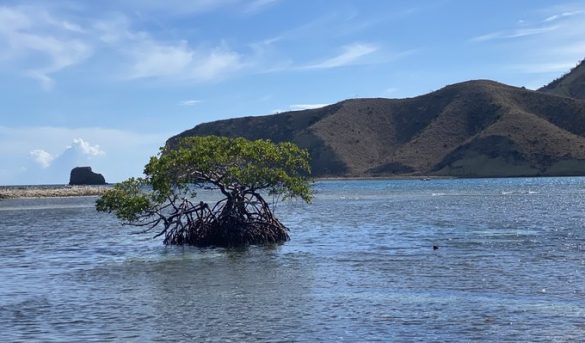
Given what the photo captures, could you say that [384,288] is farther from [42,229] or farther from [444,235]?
[42,229]

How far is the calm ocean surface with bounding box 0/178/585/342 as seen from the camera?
17.8m

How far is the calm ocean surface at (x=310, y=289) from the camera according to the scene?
58.4 ft

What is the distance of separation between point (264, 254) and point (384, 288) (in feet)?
36.4

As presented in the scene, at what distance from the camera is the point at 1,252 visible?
39375 mm

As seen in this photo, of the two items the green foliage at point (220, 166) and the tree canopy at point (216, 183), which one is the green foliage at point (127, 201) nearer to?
the tree canopy at point (216, 183)

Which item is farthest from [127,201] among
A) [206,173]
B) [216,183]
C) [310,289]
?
[310,289]

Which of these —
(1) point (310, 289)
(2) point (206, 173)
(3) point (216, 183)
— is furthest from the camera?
(2) point (206, 173)

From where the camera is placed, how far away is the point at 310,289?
931 inches

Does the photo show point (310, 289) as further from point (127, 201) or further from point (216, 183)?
point (127, 201)

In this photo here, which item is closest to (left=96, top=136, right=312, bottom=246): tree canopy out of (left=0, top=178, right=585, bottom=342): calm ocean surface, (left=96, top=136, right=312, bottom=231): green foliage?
(left=96, top=136, right=312, bottom=231): green foliage

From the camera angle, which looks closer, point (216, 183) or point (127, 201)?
point (216, 183)

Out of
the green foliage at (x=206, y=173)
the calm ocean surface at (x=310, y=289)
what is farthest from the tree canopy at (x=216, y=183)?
the calm ocean surface at (x=310, y=289)

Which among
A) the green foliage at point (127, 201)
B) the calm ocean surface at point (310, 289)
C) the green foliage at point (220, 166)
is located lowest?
the calm ocean surface at point (310, 289)

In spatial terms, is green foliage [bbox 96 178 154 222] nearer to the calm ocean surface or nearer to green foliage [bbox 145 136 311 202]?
green foliage [bbox 145 136 311 202]
